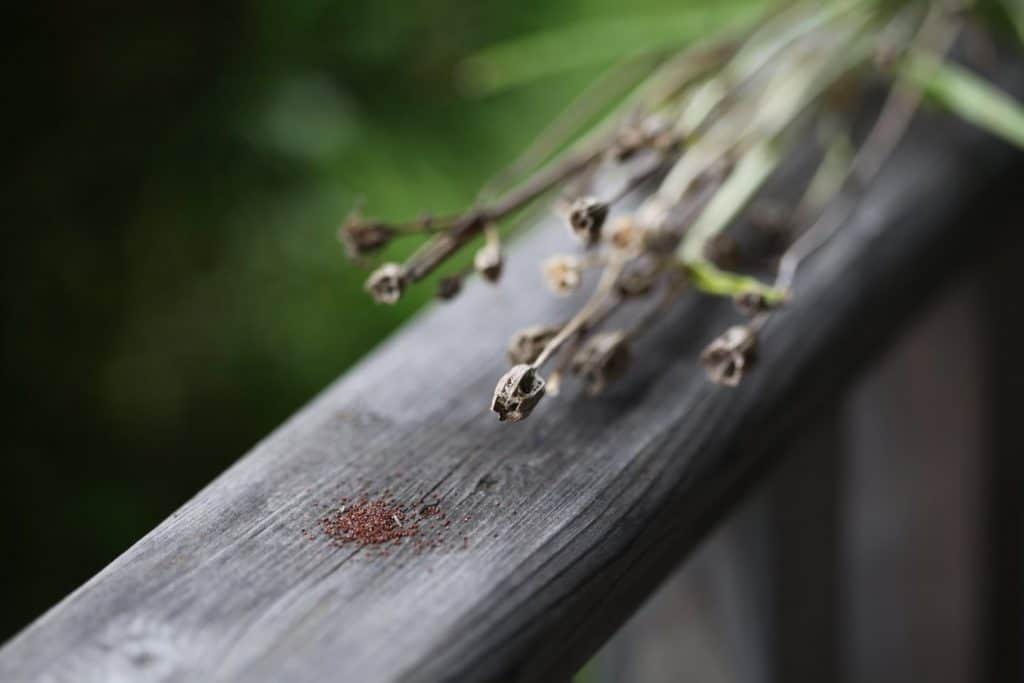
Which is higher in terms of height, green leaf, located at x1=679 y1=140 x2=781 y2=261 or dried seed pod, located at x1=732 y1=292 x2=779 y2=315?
green leaf, located at x1=679 y1=140 x2=781 y2=261

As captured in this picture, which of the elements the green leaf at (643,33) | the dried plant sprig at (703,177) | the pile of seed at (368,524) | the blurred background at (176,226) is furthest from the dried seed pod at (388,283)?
the blurred background at (176,226)

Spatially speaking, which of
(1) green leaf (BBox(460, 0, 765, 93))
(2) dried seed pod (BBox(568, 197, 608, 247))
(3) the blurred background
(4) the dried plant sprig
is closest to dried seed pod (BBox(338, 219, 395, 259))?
(4) the dried plant sprig

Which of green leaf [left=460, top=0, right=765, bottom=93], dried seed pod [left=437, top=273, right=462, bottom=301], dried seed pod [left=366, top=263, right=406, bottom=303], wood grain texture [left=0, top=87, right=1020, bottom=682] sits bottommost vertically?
wood grain texture [left=0, top=87, right=1020, bottom=682]

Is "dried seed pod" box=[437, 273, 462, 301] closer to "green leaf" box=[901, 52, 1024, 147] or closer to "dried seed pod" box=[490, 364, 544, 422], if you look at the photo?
"dried seed pod" box=[490, 364, 544, 422]

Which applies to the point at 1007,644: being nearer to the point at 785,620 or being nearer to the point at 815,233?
the point at 785,620

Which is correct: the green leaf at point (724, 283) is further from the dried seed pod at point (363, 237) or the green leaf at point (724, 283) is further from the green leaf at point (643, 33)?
the green leaf at point (643, 33)

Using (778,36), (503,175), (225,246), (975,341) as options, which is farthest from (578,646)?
(225,246)
